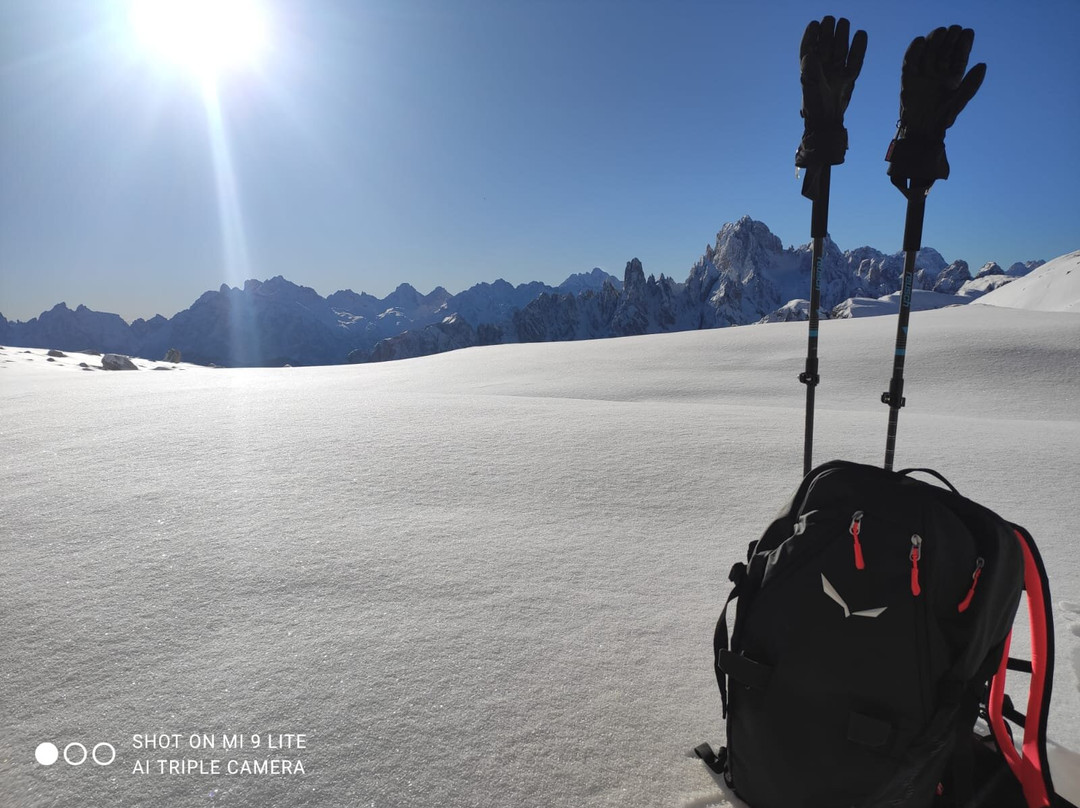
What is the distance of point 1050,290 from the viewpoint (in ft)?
157

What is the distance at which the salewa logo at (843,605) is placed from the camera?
123 cm

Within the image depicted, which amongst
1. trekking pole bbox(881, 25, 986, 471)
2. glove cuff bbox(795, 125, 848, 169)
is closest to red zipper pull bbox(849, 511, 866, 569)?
trekking pole bbox(881, 25, 986, 471)

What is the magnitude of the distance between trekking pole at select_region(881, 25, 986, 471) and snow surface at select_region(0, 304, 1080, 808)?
1.35 m

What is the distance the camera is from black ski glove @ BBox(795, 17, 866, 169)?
2396mm

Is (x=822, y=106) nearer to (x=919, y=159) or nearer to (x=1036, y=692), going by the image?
(x=919, y=159)

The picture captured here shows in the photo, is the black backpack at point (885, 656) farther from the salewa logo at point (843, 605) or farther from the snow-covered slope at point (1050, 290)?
the snow-covered slope at point (1050, 290)

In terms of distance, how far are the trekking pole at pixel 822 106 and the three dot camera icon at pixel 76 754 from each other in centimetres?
285

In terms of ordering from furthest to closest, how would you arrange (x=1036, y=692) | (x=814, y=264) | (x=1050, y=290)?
1. (x=1050, y=290)
2. (x=814, y=264)
3. (x=1036, y=692)

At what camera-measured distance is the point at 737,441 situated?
14.0 ft

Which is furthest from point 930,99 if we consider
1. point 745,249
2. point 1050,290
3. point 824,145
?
point 745,249

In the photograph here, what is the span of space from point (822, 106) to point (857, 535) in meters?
2.22

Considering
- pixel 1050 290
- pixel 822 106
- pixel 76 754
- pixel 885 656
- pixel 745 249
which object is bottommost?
pixel 76 754

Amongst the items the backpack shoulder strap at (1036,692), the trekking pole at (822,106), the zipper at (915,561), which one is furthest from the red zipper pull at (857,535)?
the trekking pole at (822,106)

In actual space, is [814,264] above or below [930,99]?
below
